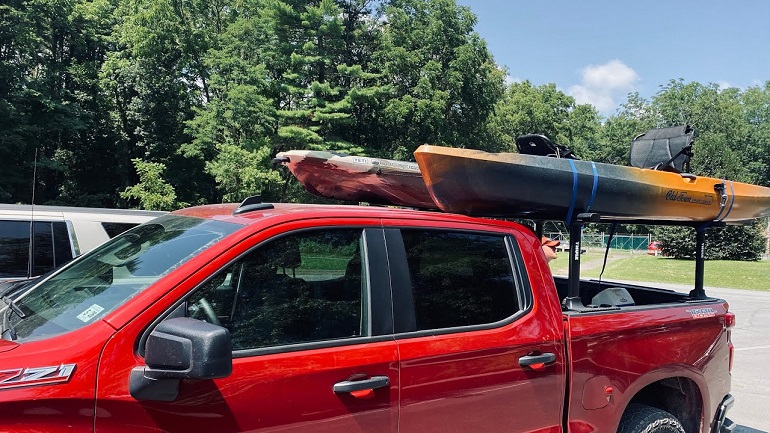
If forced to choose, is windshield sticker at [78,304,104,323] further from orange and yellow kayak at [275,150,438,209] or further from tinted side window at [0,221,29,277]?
tinted side window at [0,221,29,277]

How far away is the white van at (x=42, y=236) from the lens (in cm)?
573

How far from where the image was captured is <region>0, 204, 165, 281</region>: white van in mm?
5730

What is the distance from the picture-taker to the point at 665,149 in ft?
14.2

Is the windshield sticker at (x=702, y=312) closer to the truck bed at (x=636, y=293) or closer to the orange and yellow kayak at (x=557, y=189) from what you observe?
the truck bed at (x=636, y=293)

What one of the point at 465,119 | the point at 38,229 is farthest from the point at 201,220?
the point at 465,119

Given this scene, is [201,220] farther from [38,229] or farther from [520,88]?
[520,88]

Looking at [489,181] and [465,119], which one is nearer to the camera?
[489,181]

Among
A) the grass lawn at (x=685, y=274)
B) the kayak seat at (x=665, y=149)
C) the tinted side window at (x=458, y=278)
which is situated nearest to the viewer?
the tinted side window at (x=458, y=278)

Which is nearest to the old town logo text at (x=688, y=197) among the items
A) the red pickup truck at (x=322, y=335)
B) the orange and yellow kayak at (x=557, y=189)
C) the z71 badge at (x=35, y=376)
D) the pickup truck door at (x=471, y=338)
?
the orange and yellow kayak at (x=557, y=189)

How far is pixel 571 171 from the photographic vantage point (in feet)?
10.6

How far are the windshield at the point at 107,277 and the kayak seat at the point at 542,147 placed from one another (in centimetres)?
223

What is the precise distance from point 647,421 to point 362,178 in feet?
7.57

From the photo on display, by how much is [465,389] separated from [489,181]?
112cm

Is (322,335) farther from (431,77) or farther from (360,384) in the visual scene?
(431,77)
